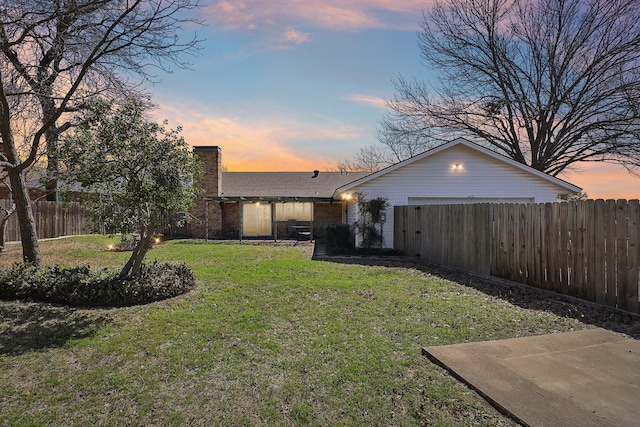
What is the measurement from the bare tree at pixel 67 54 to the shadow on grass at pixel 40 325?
8.19 ft

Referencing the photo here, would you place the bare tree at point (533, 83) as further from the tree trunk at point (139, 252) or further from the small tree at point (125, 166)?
the tree trunk at point (139, 252)

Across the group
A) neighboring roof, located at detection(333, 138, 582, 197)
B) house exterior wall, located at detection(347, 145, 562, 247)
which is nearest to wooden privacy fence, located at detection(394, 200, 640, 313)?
house exterior wall, located at detection(347, 145, 562, 247)

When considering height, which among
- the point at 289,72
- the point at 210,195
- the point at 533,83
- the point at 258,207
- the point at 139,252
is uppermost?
the point at 533,83

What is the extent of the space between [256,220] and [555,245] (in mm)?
17092

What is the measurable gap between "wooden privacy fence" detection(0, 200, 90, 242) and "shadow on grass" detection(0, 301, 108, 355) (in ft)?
31.3

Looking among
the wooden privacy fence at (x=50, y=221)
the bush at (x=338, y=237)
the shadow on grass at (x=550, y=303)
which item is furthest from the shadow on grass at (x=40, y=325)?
the bush at (x=338, y=237)

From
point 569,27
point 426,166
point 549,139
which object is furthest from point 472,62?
point 426,166

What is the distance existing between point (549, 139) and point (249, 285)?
59.6 feet

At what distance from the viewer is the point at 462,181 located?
13578 mm

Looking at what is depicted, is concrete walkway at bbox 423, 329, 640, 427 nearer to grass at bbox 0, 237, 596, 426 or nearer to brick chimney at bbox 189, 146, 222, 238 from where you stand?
grass at bbox 0, 237, 596, 426

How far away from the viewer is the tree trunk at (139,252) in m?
6.55

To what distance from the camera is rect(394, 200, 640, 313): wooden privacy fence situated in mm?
5461

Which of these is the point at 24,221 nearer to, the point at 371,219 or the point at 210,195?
the point at 371,219

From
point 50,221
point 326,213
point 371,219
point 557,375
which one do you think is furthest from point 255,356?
point 326,213
